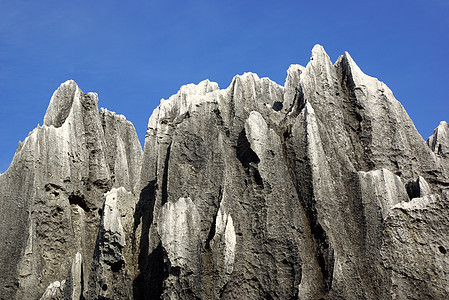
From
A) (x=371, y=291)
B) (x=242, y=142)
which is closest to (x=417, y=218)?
(x=371, y=291)

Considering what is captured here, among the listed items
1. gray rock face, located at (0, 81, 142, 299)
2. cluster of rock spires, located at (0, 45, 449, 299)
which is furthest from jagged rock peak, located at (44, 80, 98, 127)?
cluster of rock spires, located at (0, 45, 449, 299)

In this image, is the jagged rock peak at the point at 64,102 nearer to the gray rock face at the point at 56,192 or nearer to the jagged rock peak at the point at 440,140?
the gray rock face at the point at 56,192

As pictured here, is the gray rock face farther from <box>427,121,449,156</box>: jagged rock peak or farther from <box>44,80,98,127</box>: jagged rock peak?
<box>427,121,449,156</box>: jagged rock peak

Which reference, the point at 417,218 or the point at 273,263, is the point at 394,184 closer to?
the point at 417,218

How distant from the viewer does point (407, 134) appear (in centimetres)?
2655

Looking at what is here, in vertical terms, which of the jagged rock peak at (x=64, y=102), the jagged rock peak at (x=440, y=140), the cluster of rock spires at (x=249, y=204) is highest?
the jagged rock peak at (x=64, y=102)

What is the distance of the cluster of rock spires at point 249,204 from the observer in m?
22.0

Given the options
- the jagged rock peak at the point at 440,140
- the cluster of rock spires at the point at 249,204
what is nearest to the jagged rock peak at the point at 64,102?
the cluster of rock spires at the point at 249,204

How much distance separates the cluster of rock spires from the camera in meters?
22.0

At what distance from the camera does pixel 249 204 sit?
23656 millimetres

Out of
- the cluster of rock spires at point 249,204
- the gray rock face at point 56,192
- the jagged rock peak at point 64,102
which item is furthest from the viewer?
the jagged rock peak at point 64,102

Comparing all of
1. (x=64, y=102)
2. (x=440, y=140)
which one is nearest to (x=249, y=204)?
(x=440, y=140)

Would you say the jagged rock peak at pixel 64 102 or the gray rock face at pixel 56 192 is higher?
the jagged rock peak at pixel 64 102

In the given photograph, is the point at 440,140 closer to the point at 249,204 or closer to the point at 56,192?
the point at 249,204
